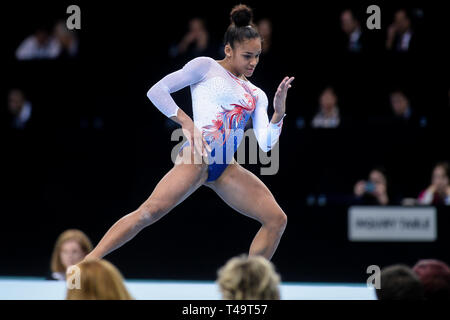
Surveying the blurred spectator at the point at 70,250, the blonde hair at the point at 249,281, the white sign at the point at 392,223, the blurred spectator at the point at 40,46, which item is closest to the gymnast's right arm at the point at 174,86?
the blurred spectator at the point at 70,250

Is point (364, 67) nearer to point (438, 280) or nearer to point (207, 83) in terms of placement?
point (207, 83)

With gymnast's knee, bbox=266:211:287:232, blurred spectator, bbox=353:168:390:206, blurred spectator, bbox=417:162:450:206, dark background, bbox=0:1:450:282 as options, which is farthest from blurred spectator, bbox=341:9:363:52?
gymnast's knee, bbox=266:211:287:232

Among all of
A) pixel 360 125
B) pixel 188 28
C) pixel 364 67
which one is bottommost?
pixel 360 125

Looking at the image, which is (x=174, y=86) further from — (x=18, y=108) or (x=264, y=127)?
(x=18, y=108)

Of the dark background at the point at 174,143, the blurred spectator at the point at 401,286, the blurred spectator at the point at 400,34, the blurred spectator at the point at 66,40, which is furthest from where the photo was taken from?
the blurred spectator at the point at 66,40

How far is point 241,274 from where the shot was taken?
2221 mm

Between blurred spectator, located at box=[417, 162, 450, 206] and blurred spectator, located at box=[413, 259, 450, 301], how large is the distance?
3607mm

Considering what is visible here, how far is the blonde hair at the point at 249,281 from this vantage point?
87.0 inches

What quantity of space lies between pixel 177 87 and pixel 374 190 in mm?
3011

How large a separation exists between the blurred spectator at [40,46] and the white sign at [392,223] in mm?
4284

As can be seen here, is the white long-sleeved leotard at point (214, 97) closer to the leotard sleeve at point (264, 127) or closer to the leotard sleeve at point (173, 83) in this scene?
the leotard sleeve at point (173, 83)

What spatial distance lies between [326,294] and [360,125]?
2131 mm

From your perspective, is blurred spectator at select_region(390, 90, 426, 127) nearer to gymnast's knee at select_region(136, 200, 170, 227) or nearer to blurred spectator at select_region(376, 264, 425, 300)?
gymnast's knee at select_region(136, 200, 170, 227)
